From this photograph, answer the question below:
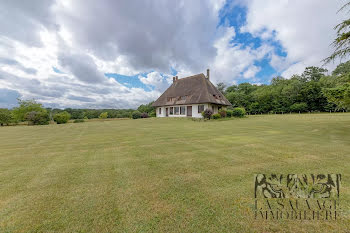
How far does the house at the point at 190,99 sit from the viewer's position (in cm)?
2298

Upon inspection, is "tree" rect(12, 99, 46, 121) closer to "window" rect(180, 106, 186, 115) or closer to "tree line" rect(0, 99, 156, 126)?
"tree line" rect(0, 99, 156, 126)

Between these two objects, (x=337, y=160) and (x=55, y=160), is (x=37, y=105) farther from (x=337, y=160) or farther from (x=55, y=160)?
(x=337, y=160)

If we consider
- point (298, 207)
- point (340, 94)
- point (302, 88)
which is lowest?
point (298, 207)

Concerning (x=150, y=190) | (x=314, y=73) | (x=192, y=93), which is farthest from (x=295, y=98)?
(x=150, y=190)

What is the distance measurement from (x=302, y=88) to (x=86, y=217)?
1970 inches

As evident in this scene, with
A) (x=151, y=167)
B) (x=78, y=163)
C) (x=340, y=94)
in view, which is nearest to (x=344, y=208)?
(x=151, y=167)

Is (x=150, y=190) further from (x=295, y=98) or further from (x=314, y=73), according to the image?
(x=314, y=73)

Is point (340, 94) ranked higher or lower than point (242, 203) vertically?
higher

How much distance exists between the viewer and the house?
75.4 ft

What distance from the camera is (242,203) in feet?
7.72

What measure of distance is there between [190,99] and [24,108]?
41.5m

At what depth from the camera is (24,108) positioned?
3500 cm

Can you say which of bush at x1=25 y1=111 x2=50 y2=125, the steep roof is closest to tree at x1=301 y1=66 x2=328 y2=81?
the steep roof

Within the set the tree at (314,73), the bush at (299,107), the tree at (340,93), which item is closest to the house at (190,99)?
the tree at (340,93)
